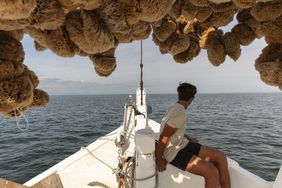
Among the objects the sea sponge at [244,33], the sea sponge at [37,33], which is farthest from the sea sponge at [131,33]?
the sea sponge at [244,33]

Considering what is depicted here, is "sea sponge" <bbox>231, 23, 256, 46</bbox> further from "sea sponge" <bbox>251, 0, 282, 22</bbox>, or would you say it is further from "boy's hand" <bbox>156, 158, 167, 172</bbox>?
"boy's hand" <bbox>156, 158, 167, 172</bbox>

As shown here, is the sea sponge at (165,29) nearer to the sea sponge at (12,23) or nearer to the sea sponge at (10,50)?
the sea sponge at (10,50)

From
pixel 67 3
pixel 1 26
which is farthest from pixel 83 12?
pixel 1 26

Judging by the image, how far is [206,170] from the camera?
9.10ft

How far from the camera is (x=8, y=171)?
27.1 feet

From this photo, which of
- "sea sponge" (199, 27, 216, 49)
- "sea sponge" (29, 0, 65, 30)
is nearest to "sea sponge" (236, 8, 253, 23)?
"sea sponge" (199, 27, 216, 49)

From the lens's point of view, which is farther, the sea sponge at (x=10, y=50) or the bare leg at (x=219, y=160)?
the bare leg at (x=219, y=160)

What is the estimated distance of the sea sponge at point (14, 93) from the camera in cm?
142

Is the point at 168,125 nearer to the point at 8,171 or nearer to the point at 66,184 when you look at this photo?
the point at 66,184

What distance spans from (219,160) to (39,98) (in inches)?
85.7

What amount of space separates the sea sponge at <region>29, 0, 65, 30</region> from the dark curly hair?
194cm

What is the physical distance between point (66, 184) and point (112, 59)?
2.20 m

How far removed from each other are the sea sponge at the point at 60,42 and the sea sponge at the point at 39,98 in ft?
1.31

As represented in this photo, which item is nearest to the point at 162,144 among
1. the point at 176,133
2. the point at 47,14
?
the point at 176,133
